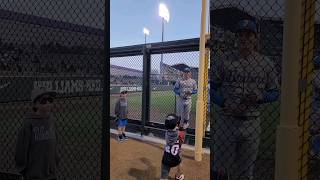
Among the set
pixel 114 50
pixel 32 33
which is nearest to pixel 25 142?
pixel 32 33

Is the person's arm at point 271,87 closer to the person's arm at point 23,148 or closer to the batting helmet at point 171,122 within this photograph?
the batting helmet at point 171,122

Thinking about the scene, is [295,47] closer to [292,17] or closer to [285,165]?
[292,17]

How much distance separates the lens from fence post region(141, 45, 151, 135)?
37.3ft

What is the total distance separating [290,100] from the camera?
2.05m

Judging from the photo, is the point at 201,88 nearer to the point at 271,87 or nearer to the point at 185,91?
the point at 185,91

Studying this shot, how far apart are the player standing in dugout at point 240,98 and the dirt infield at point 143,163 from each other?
2999 mm

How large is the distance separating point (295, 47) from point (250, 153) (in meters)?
2.18

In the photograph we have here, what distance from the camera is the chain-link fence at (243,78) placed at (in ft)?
12.1

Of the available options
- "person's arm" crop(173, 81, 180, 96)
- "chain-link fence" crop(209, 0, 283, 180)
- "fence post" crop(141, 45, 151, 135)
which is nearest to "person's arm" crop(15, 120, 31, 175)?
"chain-link fence" crop(209, 0, 283, 180)

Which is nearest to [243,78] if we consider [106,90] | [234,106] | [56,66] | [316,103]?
[234,106]

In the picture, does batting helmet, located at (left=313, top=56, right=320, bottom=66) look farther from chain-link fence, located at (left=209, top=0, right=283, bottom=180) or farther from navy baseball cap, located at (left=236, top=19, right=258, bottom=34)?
navy baseball cap, located at (left=236, top=19, right=258, bottom=34)

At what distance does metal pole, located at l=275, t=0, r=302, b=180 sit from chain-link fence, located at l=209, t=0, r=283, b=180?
5.33 ft

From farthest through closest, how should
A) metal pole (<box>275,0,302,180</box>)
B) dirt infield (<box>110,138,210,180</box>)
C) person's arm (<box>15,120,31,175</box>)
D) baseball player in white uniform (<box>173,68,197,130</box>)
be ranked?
baseball player in white uniform (<box>173,68,197,130</box>) < dirt infield (<box>110,138,210,180</box>) < person's arm (<box>15,120,31,175</box>) < metal pole (<box>275,0,302,180</box>)

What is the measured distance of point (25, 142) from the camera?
3654 millimetres
